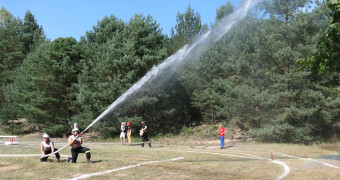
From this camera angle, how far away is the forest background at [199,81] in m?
25.0

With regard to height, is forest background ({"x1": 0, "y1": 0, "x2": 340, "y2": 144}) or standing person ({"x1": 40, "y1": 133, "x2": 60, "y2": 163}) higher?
forest background ({"x1": 0, "y1": 0, "x2": 340, "y2": 144})

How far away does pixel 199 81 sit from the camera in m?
38.4

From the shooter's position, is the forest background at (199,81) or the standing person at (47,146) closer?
the standing person at (47,146)

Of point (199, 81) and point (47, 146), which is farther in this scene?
point (199, 81)

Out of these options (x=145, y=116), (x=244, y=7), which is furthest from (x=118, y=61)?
(x=244, y=7)

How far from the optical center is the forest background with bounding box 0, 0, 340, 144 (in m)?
25.0

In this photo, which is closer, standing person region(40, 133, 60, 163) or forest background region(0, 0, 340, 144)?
standing person region(40, 133, 60, 163)

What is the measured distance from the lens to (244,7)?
16.3 metres

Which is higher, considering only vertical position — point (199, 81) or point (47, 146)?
point (199, 81)

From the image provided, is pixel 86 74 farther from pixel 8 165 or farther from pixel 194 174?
pixel 194 174

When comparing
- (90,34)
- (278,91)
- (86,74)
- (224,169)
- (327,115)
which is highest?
(90,34)

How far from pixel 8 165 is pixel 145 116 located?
81.7ft

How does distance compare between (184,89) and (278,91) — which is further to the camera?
(184,89)

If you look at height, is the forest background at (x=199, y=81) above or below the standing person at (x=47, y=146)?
above
